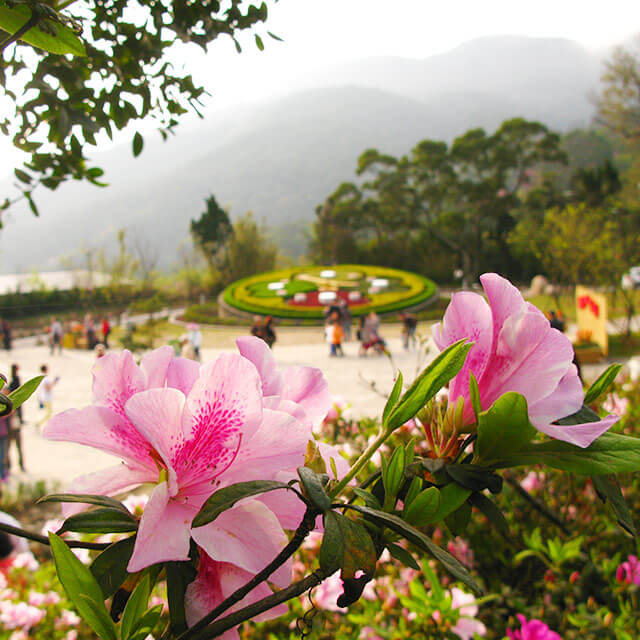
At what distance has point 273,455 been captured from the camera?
1.24 feet

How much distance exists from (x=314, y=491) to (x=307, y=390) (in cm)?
17

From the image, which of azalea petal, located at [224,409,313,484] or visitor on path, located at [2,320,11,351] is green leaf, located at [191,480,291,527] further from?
visitor on path, located at [2,320,11,351]

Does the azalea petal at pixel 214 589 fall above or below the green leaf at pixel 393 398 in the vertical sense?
below

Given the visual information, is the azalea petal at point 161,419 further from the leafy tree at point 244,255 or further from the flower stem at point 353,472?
the leafy tree at point 244,255

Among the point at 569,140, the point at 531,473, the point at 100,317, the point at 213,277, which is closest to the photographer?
the point at 531,473

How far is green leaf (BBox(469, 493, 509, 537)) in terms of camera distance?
41 centimetres

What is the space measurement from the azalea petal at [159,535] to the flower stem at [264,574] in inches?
1.7

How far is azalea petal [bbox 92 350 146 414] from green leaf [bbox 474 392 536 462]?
→ 0.84ft

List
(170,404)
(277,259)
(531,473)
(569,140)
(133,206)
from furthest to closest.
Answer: (133,206), (569,140), (277,259), (531,473), (170,404)

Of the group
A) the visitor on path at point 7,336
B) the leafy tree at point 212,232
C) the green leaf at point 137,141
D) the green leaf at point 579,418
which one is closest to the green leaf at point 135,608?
the green leaf at point 579,418

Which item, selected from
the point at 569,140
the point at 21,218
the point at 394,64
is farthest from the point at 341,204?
the point at 394,64

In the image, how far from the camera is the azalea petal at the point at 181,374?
1.48 feet

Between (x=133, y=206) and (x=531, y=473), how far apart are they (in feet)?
411

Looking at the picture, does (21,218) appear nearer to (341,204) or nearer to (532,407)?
(341,204)
